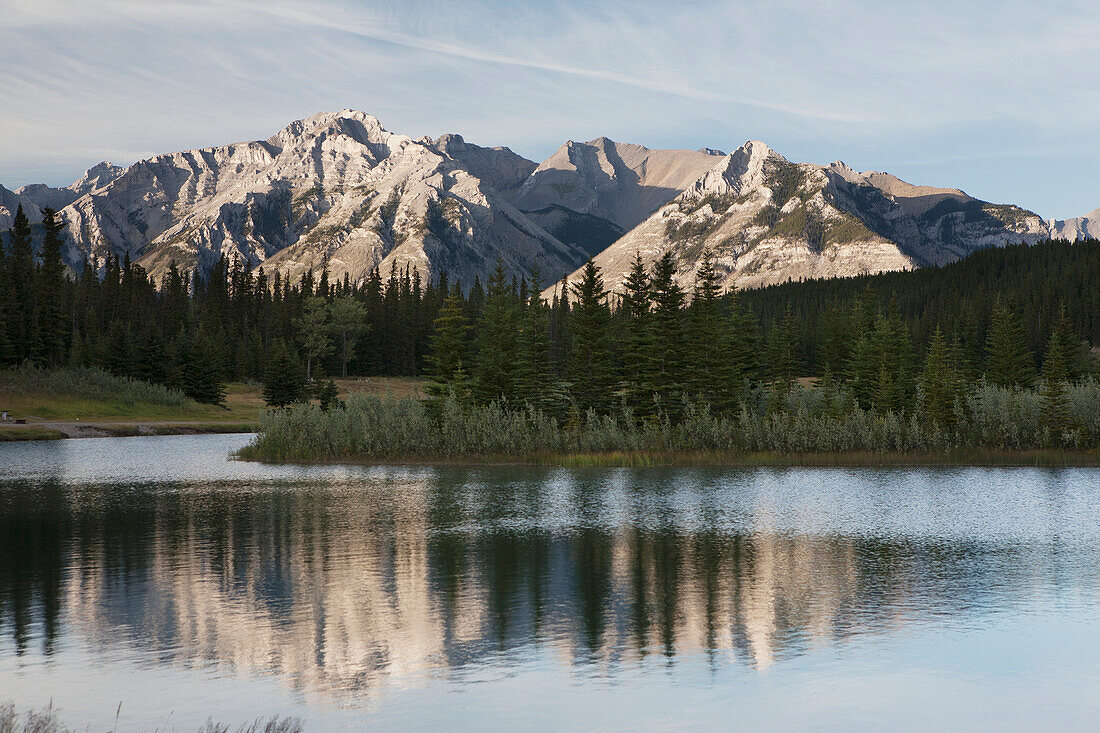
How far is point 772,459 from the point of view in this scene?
48.4m

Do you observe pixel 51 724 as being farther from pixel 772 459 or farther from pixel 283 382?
pixel 283 382

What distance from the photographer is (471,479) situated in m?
42.2

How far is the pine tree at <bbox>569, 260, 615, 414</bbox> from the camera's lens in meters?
60.6

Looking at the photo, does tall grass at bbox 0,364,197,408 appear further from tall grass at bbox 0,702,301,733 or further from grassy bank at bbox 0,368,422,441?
tall grass at bbox 0,702,301,733

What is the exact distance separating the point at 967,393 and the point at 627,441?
23107 millimetres

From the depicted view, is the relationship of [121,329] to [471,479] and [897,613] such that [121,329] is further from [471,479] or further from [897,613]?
[897,613]

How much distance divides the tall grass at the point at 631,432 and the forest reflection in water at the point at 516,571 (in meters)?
10.9

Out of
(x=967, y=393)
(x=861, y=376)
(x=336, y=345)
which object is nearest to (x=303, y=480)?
(x=967, y=393)

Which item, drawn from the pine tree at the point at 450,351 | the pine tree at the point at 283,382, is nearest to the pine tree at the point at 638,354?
the pine tree at the point at 450,351

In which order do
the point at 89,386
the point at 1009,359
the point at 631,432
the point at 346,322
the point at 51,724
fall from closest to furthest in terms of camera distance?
the point at 51,724, the point at 631,432, the point at 1009,359, the point at 89,386, the point at 346,322

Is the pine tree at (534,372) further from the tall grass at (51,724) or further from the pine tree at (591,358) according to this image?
the tall grass at (51,724)

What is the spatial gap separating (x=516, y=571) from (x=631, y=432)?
31.2 meters

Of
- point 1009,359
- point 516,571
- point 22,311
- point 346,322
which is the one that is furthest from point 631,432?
point 346,322

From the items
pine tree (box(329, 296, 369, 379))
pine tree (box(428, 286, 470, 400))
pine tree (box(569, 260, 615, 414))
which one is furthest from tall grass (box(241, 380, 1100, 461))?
pine tree (box(329, 296, 369, 379))
